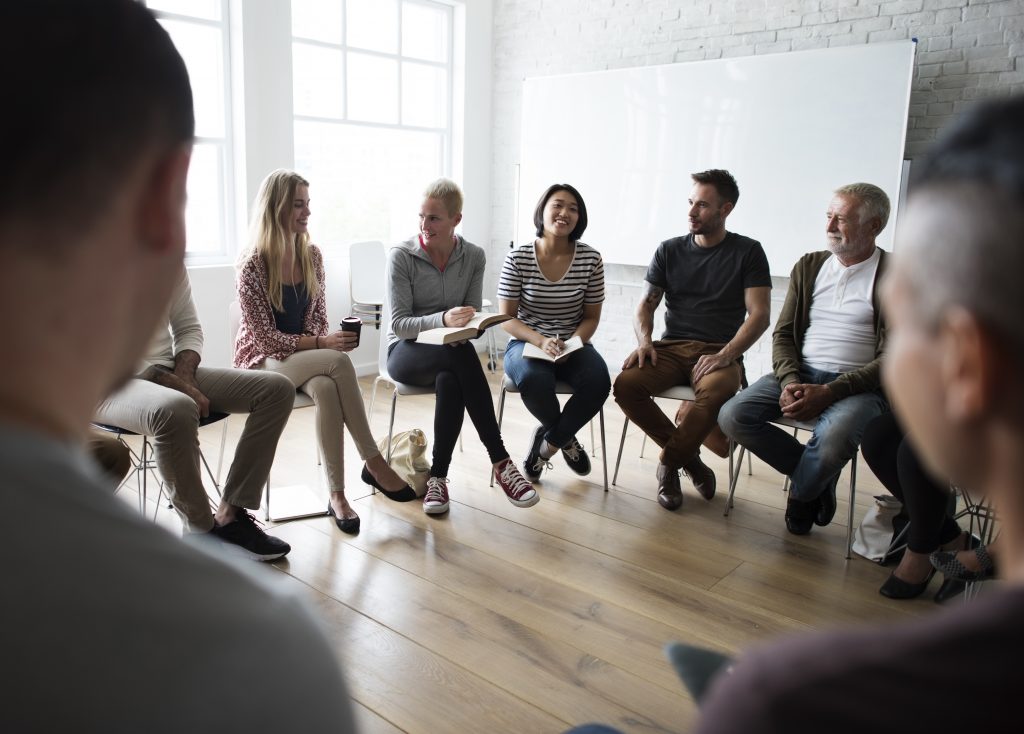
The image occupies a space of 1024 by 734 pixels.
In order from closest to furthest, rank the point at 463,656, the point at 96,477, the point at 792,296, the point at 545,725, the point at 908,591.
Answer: the point at 96,477, the point at 545,725, the point at 463,656, the point at 908,591, the point at 792,296

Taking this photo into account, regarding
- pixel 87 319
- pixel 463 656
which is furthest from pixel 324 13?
pixel 87 319

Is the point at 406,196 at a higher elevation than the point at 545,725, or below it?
higher

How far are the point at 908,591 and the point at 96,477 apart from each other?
2.71 m

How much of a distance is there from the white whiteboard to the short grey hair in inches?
67.8

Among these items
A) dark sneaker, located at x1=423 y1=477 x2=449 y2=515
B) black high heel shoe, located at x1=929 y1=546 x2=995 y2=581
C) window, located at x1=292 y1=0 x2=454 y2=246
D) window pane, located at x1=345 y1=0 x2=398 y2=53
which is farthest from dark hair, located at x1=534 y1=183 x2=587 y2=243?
window pane, located at x1=345 y1=0 x2=398 y2=53

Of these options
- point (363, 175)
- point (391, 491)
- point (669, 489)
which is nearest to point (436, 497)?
point (391, 491)

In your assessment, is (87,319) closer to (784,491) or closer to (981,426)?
(981,426)

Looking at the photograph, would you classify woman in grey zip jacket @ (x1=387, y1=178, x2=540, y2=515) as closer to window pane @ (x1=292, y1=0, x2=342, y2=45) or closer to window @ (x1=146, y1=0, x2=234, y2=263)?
window @ (x1=146, y1=0, x2=234, y2=263)

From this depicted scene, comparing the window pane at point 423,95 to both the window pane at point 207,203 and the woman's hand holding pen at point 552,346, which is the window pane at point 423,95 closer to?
the window pane at point 207,203

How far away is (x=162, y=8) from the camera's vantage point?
457 centimetres

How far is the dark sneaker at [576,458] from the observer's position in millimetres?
3584

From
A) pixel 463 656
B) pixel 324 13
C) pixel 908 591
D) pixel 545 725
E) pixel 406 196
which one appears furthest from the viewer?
pixel 406 196

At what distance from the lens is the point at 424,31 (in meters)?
6.16

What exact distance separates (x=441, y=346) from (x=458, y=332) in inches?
5.4
